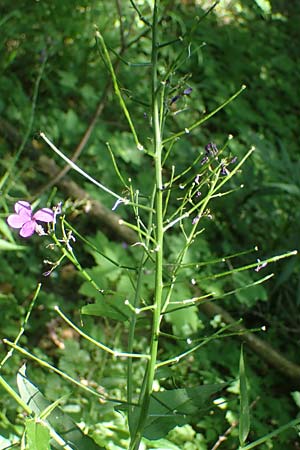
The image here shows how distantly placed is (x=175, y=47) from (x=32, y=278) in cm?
237

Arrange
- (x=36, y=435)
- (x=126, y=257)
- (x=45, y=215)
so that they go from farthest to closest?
(x=126, y=257) < (x=45, y=215) < (x=36, y=435)

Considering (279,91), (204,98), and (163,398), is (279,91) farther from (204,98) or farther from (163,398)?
(163,398)

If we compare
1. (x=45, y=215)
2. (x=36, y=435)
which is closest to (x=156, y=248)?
(x=45, y=215)

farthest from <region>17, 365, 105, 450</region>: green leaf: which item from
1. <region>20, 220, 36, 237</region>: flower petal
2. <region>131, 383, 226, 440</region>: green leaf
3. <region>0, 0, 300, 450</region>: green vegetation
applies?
<region>20, 220, 36, 237</region>: flower petal

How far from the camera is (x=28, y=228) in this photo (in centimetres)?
106

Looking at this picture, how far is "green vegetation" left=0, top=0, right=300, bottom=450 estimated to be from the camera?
1.47 meters

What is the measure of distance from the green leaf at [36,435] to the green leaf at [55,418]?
0.11 m

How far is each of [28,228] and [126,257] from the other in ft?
4.54

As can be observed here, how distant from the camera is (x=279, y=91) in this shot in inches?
202

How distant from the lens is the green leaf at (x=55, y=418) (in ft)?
3.58

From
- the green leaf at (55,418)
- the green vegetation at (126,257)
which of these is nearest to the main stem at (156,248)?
the green vegetation at (126,257)

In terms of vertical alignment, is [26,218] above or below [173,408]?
above

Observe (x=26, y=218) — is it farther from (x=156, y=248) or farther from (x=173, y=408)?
(x=173, y=408)

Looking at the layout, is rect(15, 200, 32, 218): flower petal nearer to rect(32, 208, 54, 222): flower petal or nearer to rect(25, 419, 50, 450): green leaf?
rect(32, 208, 54, 222): flower petal
